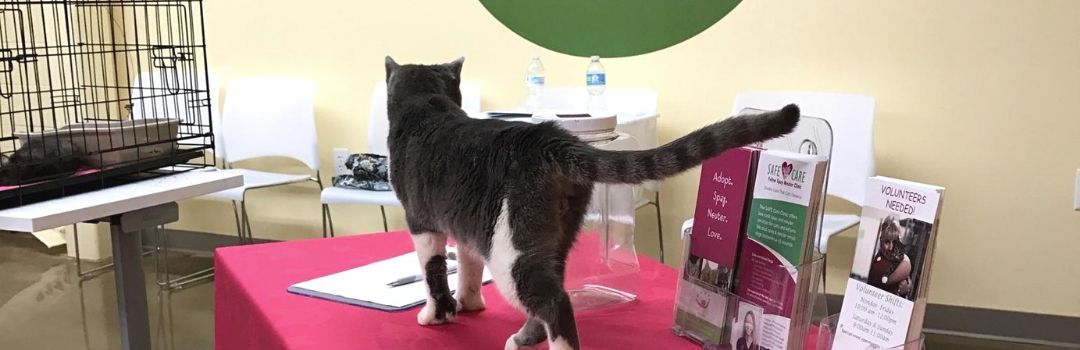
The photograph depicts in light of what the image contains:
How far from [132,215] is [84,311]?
1691 millimetres

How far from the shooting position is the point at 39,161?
5.78ft

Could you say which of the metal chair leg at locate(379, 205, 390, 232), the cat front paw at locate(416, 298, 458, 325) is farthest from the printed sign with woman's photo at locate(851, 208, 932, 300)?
the metal chair leg at locate(379, 205, 390, 232)

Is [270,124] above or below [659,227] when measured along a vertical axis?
above

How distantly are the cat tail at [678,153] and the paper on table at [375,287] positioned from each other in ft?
1.21

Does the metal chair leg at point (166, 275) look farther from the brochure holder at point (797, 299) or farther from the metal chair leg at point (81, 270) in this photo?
the brochure holder at point (797, 299)

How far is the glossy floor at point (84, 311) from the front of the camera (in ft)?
9.40

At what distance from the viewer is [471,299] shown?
1201 mm

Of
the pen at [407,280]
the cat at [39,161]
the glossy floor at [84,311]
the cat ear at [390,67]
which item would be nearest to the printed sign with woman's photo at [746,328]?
the pen at [407,280]

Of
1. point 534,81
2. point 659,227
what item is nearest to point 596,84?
point 534,81

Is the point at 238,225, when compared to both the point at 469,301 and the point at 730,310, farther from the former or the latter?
the point at 730,310

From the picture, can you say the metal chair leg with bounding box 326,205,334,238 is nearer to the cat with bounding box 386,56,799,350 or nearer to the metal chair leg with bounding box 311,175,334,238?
the metal chair leg with bounding box 311,175,334,238

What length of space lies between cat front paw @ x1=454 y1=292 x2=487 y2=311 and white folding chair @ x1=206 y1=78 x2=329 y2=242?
2.48 m

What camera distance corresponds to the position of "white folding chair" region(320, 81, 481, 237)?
3172 mm

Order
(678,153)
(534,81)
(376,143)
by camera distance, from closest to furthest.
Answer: (678,153), (534,81), (376,143)
